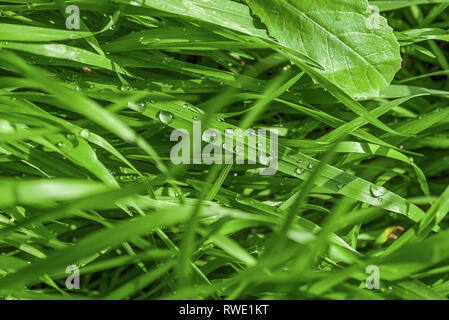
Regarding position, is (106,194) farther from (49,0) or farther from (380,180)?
(380,180)

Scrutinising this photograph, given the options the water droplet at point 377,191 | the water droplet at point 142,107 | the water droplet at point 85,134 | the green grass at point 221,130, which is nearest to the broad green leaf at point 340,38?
the green grass at point 221,130

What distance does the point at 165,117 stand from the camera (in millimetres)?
821

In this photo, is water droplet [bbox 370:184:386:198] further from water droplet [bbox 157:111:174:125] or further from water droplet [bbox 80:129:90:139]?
water droplet [bbox 80:129:90:139]

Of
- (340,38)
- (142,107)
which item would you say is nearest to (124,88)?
(142,107)

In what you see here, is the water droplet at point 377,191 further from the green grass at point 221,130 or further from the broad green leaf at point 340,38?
the broad green leaf at point 340,38

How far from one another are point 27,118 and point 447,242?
2.45 ft

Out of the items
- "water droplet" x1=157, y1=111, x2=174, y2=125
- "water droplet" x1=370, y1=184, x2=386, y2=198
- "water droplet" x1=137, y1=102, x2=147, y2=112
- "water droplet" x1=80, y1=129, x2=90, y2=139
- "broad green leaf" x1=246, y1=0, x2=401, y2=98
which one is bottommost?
"water droplet" x1=370, y1=184, x2=386, y2=198

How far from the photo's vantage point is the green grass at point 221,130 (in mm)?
665

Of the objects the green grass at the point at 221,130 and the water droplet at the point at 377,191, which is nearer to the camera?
the green grass at the point at 221,130

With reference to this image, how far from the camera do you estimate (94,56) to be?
83 cm

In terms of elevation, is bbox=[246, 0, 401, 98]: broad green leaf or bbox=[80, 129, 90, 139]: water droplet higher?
bbox=[246, 0, 401, 98]: broad green leaf

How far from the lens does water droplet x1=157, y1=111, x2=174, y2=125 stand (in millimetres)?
817

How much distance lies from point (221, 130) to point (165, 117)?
0.12m

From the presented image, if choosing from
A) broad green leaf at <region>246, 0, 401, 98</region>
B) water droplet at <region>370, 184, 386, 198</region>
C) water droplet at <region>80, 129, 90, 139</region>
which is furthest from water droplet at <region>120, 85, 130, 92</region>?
water droplet at <region>370, 184, 386, 198</region>
